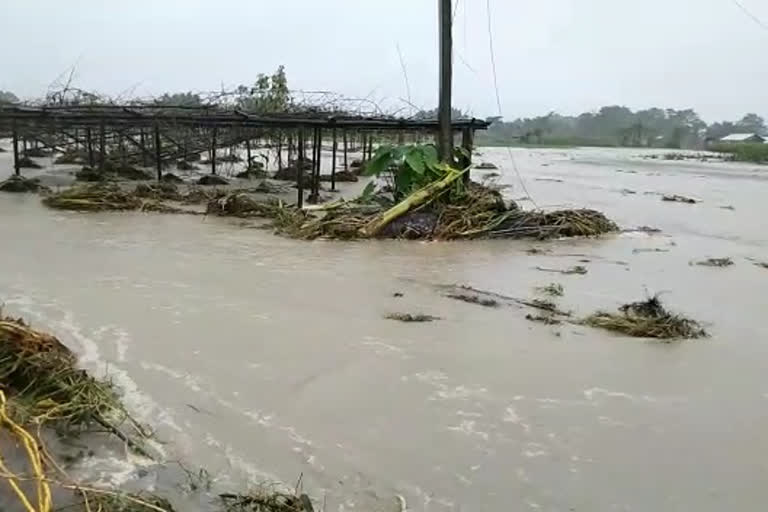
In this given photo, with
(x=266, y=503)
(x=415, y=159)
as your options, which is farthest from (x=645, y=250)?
(x=266, y=503)

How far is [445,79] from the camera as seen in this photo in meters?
13.9

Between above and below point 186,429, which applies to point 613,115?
above

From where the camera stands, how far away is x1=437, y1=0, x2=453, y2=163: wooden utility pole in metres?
13.7

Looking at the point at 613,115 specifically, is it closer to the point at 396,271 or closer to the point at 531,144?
the point at 531,144

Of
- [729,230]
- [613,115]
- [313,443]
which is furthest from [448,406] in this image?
[613,115]

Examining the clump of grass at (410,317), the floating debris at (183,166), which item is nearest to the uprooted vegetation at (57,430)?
the clump of grass at (410,317)

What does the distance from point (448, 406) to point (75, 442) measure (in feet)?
7.33

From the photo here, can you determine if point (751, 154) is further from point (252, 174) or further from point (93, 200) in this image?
point (93, 200)

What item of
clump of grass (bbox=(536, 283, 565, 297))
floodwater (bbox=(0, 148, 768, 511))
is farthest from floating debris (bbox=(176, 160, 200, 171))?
clump of grass (bbox=(536, 283, 565, 297))

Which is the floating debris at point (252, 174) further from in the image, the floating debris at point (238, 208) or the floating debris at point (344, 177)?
the floating debris at point (238, 208)

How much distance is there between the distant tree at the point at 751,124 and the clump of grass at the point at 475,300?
311ft

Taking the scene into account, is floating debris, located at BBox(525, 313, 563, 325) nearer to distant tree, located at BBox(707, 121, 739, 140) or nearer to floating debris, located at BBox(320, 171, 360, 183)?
floating debris, located at BBox(320, 171, 360, 183)

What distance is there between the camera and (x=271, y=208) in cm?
1384

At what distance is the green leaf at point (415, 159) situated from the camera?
1286 cm
